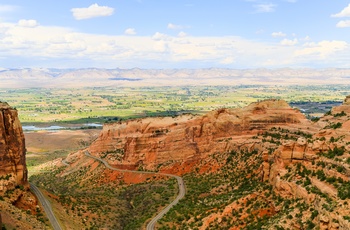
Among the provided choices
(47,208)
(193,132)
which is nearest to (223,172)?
(193,132)

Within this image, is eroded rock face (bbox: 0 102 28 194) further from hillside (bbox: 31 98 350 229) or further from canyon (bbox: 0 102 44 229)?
hillside (bbox: 31 98 350 229)

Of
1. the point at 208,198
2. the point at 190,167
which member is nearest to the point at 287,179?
the point at 208,198

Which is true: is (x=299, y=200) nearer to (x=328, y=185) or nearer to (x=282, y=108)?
(x=328, y=185)

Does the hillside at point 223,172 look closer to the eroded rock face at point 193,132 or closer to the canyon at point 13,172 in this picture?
the eroded rock face at point 193,132

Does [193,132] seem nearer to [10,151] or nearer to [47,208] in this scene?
[47,208]

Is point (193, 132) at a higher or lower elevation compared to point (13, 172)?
higher

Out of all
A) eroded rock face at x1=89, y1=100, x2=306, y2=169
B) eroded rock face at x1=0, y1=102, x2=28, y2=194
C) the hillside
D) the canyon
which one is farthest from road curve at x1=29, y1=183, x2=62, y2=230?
eroded rock face at x1=89, y1=100, x2=306, y2=169
